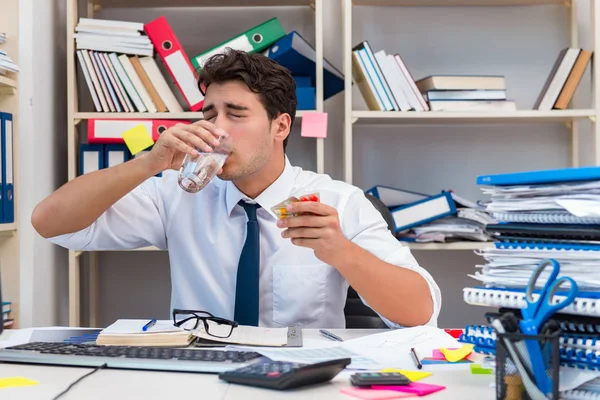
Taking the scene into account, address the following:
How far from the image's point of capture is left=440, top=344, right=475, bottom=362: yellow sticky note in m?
1.04

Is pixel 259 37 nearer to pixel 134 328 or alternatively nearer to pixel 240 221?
pixel 240 221

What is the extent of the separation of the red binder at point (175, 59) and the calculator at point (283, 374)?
165cm

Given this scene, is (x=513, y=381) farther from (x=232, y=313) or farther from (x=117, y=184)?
(x=117, y=184)

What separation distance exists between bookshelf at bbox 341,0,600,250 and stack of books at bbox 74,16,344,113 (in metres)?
0.16

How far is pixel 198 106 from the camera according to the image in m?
2.40

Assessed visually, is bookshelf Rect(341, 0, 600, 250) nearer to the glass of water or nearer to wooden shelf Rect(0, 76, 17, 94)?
the glass of water

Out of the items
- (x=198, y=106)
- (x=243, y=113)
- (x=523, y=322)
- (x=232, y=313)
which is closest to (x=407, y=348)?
(x=523, y=322)

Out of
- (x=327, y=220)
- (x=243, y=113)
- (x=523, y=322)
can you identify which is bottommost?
(x=523, y=322)

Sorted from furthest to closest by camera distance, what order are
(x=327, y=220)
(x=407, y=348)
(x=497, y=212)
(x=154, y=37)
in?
(x=154, y=37) → (x=327, y=220) → (x=407, y=348) → (x=497, y=212)

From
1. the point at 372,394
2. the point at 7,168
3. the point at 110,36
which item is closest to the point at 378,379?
the point at 372,394

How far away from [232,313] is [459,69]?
5.38ft

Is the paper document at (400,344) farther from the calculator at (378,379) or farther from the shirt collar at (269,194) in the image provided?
the shirt collar at (269,194)

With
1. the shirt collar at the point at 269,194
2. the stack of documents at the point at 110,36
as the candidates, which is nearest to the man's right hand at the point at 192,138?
the shirt collar at the point at 269,194

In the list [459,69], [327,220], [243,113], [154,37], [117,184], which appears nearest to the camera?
[327,220]
